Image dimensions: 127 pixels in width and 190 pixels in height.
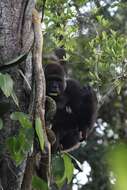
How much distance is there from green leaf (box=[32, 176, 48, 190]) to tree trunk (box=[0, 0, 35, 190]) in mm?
100

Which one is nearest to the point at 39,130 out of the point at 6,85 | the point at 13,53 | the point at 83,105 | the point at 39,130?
the point at 39,130

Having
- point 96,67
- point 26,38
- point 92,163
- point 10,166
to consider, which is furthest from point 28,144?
point 92,163

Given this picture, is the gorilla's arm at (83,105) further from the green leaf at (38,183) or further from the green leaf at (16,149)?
the green leaf at (16,149)

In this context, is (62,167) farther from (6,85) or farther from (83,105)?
(83,105)

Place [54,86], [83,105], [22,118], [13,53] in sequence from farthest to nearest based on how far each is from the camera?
[83,105], [54,86], [13,53], [22,118]

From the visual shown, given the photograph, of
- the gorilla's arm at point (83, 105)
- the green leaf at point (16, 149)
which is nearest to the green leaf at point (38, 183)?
the green leaf at point (16, 149)

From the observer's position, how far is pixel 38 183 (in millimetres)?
1384

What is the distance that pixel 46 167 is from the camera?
144 centimetres

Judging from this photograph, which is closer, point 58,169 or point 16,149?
point 16,149

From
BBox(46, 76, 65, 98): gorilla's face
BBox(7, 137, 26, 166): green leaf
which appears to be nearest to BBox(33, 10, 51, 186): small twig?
BBox(7, 137, 26, 166): green leaf

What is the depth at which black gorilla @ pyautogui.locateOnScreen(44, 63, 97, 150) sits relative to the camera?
246cm

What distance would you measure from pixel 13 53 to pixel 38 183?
1.47 ft

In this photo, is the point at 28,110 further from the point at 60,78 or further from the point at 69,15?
the point at 69,15

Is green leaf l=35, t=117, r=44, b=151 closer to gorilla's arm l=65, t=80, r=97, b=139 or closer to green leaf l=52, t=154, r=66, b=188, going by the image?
green leaf l=52, t=154, r=66, b=188
